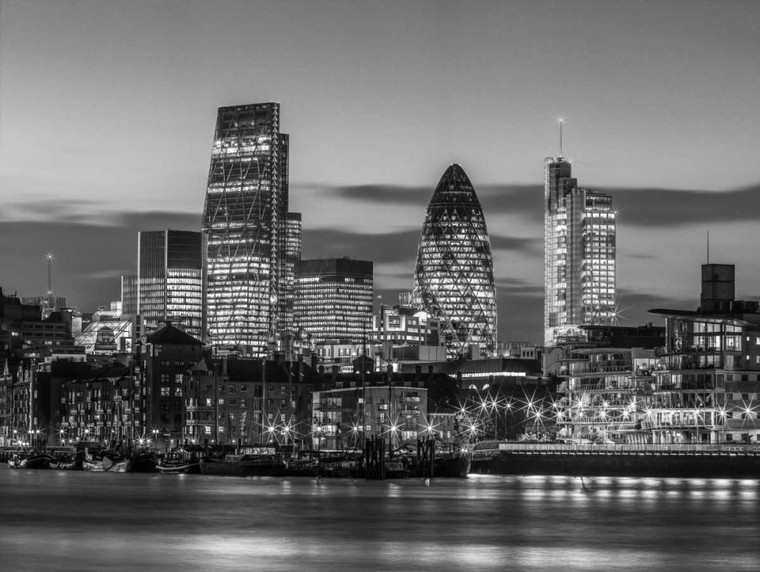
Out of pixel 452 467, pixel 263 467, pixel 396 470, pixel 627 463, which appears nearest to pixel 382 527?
pixel 396 470

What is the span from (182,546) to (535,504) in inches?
1776

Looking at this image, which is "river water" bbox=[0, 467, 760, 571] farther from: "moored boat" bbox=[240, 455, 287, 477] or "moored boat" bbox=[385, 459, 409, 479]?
"moored boat" bbox=[240, 455, 287, 477]

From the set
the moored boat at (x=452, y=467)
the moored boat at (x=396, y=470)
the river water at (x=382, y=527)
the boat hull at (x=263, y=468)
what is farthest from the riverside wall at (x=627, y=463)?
the boat hull at (x=263, y=468)

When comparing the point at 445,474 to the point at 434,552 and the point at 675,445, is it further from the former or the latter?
the point at 434,552

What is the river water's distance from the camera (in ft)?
268

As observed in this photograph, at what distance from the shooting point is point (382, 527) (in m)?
103

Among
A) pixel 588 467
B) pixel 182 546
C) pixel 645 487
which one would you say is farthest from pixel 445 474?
pixel 182 546

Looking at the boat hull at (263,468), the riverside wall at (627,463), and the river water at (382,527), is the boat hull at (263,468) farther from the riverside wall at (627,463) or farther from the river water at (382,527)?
the river water at (382,527)

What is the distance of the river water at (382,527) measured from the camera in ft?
268

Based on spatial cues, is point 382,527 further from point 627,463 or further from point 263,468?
point 263,468

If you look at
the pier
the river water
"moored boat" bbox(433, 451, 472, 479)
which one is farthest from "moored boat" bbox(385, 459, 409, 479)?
the river water

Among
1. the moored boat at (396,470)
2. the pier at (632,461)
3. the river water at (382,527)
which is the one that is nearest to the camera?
the river water at (382,527)

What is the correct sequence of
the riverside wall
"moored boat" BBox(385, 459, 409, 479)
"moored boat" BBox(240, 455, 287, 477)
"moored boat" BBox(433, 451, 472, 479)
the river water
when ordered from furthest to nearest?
"moored boat" BBox(240, 455, 287, 477) → "moored boat" BBox(433, 451, 472, 479) → "moored boat" BBox(385, 459, 409, 479) → the riverside wall → the river water

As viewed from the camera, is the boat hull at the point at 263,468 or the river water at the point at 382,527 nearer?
the river water at the point at 382,527
